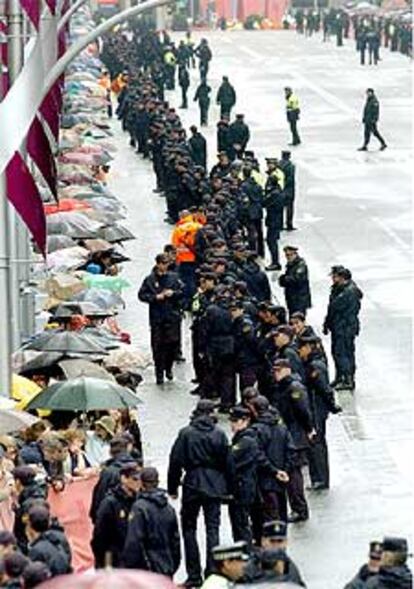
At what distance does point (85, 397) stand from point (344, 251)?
55.3 feet

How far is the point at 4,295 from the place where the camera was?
21266 mm

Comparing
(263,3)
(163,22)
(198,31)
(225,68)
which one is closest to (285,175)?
(225,68)

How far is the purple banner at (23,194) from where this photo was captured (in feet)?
68.2

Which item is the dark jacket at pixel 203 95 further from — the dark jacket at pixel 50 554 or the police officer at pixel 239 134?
the dark jacket at pixel 50 554

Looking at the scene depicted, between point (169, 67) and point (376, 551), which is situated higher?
point (376, 551)

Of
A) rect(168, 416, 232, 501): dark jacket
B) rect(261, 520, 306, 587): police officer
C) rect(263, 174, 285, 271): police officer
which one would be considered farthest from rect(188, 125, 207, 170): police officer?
rect(261, 520, 306, 587): police officer

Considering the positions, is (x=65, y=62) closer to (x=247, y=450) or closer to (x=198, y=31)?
(x=247, y=450)

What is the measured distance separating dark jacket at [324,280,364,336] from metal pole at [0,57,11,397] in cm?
511

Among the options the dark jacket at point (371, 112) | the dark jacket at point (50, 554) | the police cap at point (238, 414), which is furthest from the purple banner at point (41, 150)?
the dark jacket at point (371, 112)

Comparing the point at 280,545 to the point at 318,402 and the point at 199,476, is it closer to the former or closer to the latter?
the point at 199,476

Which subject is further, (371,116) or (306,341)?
(371,116)

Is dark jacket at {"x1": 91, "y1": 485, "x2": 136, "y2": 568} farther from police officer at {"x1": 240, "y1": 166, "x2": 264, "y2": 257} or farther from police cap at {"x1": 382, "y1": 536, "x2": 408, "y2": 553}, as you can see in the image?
police officer at {"x1": 240, "y1": 166, "x2": 264, "y2": 257}

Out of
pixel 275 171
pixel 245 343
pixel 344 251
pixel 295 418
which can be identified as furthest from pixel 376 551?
pixel 344 251

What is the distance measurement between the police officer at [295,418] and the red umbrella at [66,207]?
10556mm
